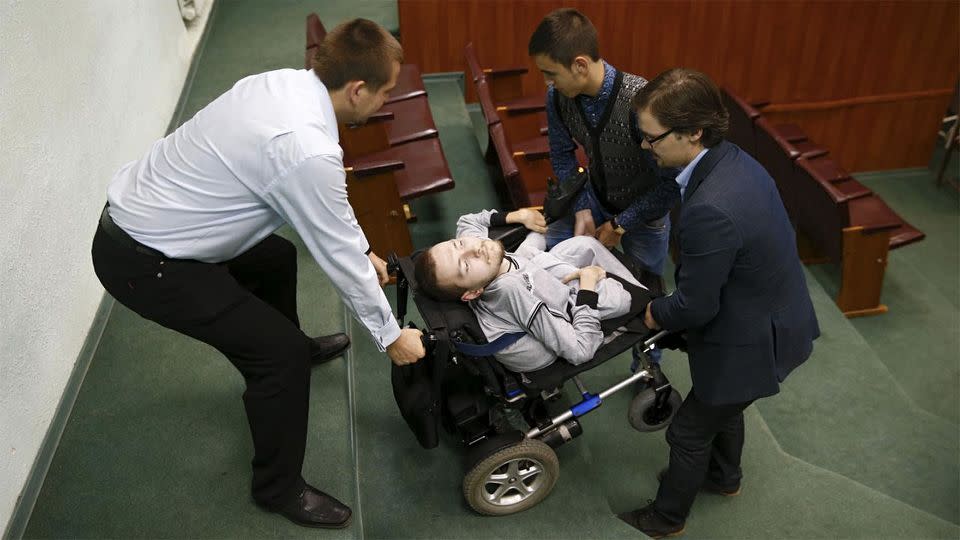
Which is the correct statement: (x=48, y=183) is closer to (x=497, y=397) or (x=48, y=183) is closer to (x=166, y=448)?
(x=166, y=448)

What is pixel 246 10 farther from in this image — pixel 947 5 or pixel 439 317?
pixel 947 5

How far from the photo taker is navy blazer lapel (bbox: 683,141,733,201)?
185cm

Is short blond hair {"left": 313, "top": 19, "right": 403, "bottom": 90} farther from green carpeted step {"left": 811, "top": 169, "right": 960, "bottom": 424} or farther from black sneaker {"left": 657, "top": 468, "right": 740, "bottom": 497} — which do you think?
green carpeted step {"left": 811, "top": 169, "right": 960, "bottom": 424}

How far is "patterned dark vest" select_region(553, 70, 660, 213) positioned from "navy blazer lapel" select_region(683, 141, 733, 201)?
1.79 feet

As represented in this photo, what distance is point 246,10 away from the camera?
17.5ft

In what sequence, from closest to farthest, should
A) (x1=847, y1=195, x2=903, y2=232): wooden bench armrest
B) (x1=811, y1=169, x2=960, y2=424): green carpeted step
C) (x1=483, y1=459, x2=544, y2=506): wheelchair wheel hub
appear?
(x1=483, y1=459, x2=544, y2=506): wheelchair wheel hub, (x1=811, y1=169, x2=960, y2=424): green carpeted step, (x1=847, y1=195, x2=903, y2=232): wooden bench armrest

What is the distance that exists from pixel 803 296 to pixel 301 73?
140cm

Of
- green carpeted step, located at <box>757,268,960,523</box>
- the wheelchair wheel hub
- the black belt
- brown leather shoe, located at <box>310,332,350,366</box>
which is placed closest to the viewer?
the black belt

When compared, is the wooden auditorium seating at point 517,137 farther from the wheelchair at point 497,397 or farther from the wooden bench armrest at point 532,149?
the wheelchair at point 497,397

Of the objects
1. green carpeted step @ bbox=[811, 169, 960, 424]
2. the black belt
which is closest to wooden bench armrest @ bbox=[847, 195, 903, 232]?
green carpeted step @ bbox=[811, 169, 960, 424]

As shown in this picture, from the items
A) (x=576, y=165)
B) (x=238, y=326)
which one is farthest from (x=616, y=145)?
(x=238, y=326)

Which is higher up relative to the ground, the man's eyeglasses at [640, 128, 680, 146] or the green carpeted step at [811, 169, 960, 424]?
the man's eyeglasses at [640, 128, 680, 146]

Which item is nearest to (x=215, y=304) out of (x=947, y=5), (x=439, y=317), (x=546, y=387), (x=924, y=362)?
(x=439, y=317)

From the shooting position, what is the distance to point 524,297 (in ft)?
6.81
